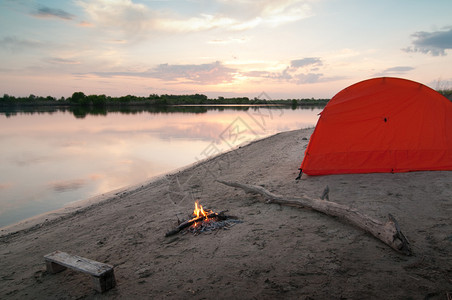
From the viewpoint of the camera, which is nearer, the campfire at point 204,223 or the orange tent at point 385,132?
the campfire at point 204,223

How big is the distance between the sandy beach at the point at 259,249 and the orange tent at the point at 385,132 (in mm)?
396

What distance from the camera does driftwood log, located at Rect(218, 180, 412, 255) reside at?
3.50 m

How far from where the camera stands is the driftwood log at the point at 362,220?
3.50m

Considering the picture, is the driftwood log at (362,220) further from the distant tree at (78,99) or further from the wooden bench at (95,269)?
the distant tree at (78,99)

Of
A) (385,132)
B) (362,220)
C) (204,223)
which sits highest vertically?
(385,132)

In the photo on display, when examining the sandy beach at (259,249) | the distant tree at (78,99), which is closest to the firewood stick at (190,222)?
the sandy beach at (259,249)

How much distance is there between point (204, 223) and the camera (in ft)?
16.3

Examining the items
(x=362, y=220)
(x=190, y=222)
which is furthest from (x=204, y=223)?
(x=362, y=220)

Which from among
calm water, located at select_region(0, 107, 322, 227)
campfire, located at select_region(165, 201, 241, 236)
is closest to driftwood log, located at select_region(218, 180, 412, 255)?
campfire, located at select_region(165, 201, 241, 236)

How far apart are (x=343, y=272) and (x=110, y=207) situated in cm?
631

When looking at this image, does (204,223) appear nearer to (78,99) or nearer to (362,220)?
(362,220)

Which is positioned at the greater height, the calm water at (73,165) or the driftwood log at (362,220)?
the driftwood log at (362,220)

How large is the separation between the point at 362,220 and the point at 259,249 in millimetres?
1667

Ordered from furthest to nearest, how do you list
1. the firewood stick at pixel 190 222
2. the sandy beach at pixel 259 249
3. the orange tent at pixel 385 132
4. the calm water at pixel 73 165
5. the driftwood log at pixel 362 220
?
the calm water at pixel 73 165
the orange tent at pixel 385 132
the firewood stick at pixel 190 222
the driftwood log at pixel 362 220
the sandy beach at pixel 259 249
